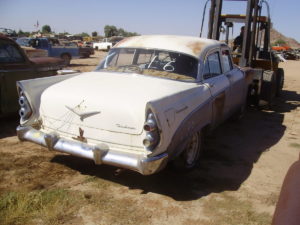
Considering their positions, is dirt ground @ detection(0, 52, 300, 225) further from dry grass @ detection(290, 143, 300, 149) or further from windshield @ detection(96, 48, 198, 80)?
windshield @ detection(96, 48, 198, 80)

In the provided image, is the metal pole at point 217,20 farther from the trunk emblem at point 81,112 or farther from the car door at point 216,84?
the trunk emblem at point 81,112

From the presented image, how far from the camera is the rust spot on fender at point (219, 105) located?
15.9ft

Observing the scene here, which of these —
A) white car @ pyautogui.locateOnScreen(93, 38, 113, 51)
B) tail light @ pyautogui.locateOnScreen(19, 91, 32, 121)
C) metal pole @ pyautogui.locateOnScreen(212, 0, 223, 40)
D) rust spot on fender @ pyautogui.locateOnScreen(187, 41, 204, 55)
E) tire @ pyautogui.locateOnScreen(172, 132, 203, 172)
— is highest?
metal pole @ pyautogui.locateOnScreen(212, 0, 223, 40)

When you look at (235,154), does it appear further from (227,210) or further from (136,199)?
(136,199)

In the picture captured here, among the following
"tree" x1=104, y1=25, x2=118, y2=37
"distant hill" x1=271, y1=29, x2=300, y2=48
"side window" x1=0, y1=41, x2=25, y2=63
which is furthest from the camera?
"tree" x1=104, y1=25, x2=118, y2=37

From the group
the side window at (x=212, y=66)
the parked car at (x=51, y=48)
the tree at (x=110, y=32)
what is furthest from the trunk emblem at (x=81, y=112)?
the tree at (x=110, y=32)

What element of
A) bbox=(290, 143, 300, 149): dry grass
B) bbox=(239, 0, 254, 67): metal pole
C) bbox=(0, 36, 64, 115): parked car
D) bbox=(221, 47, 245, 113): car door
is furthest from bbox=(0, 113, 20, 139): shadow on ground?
bbox=(239, 0, 254, 67): metal pole

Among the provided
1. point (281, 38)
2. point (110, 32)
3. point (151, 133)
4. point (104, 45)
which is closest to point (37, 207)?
point (151, 133)

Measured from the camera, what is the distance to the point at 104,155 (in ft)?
11.7

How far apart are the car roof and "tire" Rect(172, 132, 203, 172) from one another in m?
1.17

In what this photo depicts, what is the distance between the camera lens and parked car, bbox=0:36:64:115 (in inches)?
229

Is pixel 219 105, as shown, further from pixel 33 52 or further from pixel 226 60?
pixel 33 52

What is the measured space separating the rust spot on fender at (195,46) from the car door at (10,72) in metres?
3.17

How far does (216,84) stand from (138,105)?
1712 millimetres
